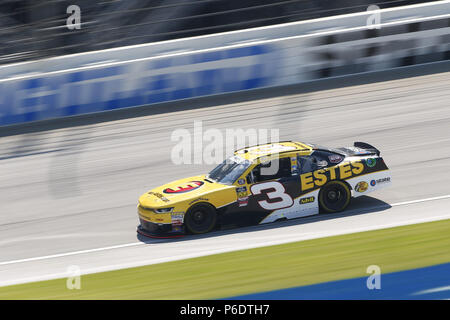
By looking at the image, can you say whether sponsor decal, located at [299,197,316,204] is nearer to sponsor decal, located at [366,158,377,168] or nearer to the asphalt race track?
the asphalt race track

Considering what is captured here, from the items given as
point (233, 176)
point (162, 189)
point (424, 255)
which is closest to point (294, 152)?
point (233, 176)

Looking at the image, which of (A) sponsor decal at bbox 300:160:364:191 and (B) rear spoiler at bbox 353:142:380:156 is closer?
(A) sponsor decal at bbox 300:160:364:191

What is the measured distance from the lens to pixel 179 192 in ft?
31.1

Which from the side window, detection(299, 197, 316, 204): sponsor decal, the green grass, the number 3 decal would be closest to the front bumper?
the green grass

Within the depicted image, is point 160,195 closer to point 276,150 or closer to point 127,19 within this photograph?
point 276,150

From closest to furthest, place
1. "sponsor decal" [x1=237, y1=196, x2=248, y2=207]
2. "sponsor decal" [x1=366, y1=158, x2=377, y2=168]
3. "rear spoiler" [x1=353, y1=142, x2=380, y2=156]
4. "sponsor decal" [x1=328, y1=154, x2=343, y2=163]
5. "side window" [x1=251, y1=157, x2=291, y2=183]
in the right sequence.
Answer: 1. "sponsor decal" [x1=237, y1=196, x2=248, y2=207]
2. "side window" [x1=251, y1=157, x2=291, y2=183]
3. "sponsor decal" [x1=328, y1=154, x2=343, y2=163]
4. "sponsor decal" [x1=366, y1=158, x2=377, y2=168]
5. "rear spoiler" [x1=353, y1=142, x2=380, y2=156]

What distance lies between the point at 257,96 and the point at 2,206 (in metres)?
6.64

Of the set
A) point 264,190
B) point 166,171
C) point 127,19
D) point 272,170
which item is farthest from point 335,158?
point 127,19

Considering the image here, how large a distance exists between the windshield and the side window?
0.19 m

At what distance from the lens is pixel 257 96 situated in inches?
616

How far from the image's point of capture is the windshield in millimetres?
9469

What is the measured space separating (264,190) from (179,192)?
1231 millimetres

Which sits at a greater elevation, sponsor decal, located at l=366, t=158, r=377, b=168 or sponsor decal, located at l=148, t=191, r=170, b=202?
sponsor decal, located at l=366, t=158, r=377, b=168
